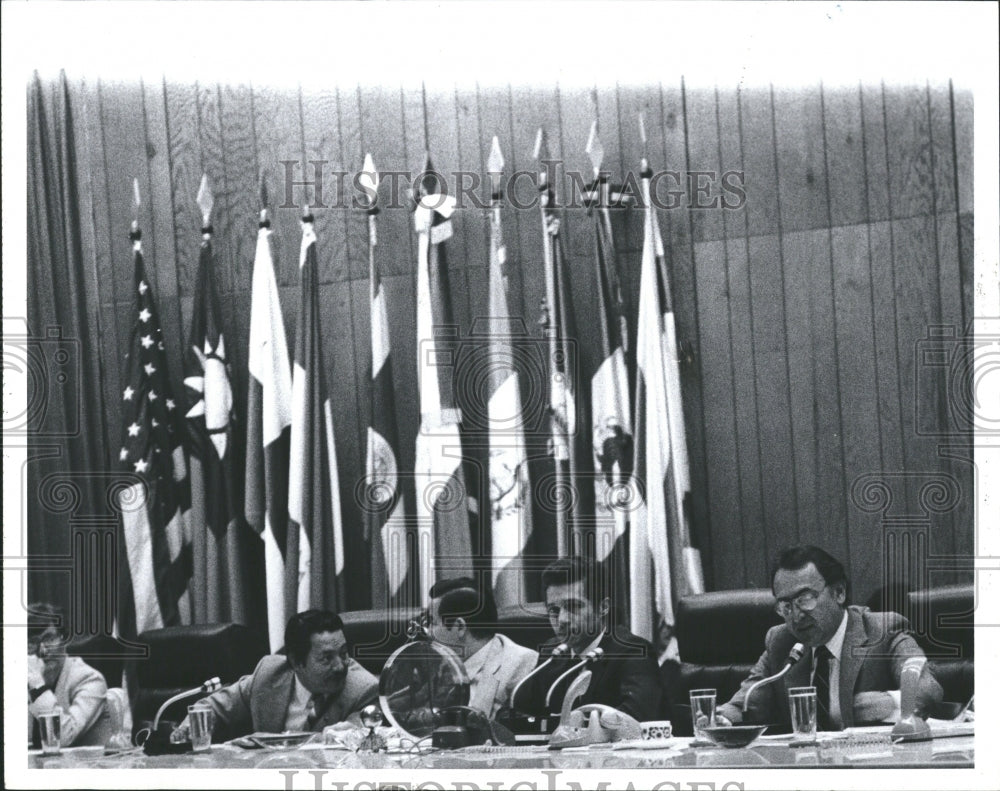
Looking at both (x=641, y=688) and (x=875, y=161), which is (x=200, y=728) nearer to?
(x=641, y=688)

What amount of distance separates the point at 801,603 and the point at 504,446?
103cm

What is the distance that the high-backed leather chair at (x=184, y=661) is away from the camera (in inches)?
181

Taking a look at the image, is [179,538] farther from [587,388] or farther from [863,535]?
[863,535]

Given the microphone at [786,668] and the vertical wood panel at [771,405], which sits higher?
the vertical wood panel at [771,405]

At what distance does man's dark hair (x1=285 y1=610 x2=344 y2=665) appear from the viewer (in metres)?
4.58

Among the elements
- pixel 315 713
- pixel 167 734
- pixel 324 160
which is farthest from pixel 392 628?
pixel 324 160

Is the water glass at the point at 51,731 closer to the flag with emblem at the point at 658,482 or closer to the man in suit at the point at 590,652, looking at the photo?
the man in suit at the point at 590,652

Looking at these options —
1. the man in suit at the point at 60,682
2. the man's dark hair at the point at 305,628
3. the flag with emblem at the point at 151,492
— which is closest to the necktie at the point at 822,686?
the man's dark hair at the point at 305,628

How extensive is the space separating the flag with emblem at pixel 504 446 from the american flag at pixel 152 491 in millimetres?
967

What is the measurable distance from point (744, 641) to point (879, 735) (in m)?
0.48

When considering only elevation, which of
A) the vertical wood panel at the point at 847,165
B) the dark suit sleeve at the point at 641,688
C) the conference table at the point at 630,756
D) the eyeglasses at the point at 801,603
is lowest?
the conference table at the point at 630,756

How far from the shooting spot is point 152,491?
182 inches

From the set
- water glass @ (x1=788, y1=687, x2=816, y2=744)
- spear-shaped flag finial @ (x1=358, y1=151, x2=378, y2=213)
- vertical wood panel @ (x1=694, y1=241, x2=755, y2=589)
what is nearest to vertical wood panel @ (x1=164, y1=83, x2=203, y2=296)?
spear-shaped flag finial @ (x1=358, y1=151, x2=378, y2=213)

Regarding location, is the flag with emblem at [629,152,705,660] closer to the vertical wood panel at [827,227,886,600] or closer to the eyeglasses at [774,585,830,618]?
the eyeglasses at [774,585,830,618]
